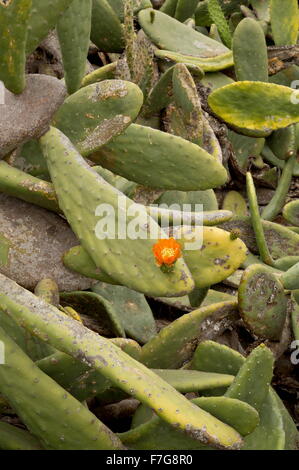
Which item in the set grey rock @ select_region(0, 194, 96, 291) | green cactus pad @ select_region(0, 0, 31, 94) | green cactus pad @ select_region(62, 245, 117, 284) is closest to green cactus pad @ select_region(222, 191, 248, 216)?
grey rock @ select_region(0, 194, 96, 291)

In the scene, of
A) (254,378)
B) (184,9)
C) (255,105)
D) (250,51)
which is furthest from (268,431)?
(184,9)

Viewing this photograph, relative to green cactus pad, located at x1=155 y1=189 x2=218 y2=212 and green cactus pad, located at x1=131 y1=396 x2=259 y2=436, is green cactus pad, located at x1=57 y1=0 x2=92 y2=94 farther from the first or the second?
green cactus pad, located at x1=131 y1=396 x2=259 y2=436

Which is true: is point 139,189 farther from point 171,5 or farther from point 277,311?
point 171,5

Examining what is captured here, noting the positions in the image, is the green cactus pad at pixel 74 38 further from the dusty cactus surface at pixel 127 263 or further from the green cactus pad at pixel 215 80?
the green cactus pad at pixel 215 80

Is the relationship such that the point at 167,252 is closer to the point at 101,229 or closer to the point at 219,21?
the point at 101,229

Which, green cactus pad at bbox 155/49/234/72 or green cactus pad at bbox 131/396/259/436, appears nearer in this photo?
green cactus pad at bbox 131/396/259/436
